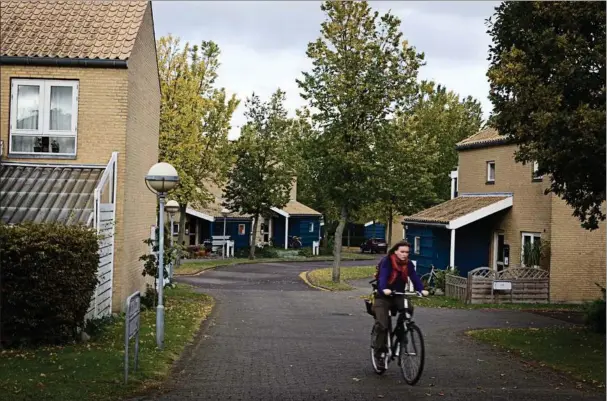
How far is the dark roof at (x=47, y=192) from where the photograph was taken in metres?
15.4

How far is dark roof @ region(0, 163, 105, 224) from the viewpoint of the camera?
1543 cm

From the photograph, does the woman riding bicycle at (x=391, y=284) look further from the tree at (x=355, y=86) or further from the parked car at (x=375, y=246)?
the parked car at (x=375, y=246)

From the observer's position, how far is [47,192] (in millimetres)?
16500

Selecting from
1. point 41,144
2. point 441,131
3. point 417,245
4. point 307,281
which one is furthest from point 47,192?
point 441,131

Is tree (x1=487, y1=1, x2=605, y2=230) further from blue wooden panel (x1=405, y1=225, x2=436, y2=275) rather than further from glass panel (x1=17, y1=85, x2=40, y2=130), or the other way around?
blue wooden panel (x1=405, y1=225, x2=436, y2=275)

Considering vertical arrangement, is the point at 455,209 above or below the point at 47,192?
above

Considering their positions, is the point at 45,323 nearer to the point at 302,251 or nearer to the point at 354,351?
the point at 354,351

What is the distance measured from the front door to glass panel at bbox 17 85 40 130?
732 inches

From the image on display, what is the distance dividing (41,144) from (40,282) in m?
7.21

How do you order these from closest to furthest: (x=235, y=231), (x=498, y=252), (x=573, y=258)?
(x=573, y=258)
(x=498, y=252)
(x=235, y=231)

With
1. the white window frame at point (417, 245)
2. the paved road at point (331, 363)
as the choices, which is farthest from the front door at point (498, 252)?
the paved road at point (331, 363)

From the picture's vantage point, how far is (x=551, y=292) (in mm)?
25484

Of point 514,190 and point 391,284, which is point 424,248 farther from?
point 391,284

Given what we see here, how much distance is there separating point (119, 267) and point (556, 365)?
10.3 m
